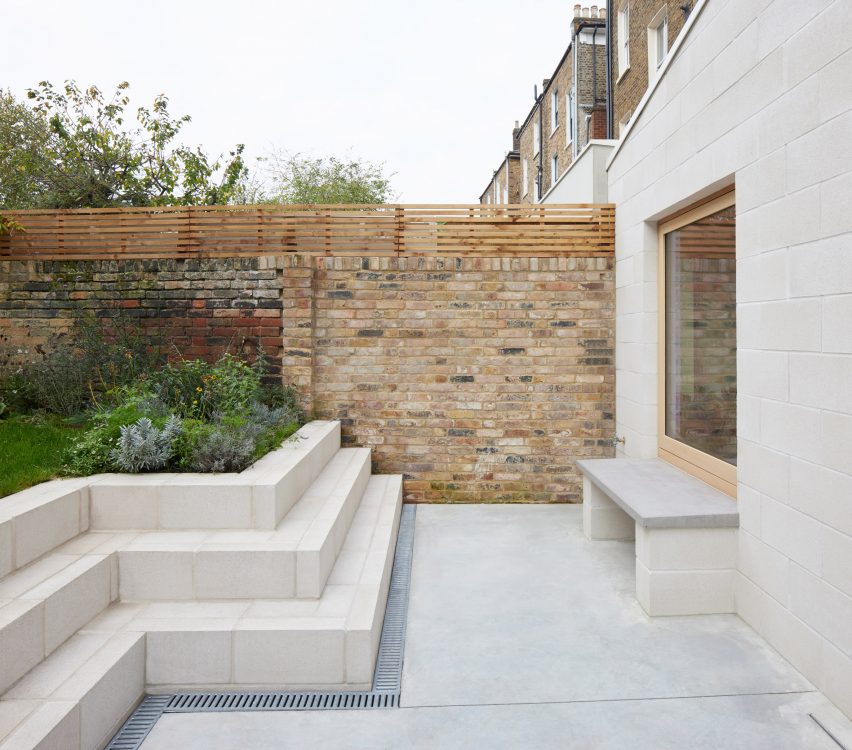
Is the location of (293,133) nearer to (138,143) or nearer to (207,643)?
(138,143)

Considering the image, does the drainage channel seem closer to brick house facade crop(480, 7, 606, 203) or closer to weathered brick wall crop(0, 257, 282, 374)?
weathered brick wall crop(0, 257, 282, 374)

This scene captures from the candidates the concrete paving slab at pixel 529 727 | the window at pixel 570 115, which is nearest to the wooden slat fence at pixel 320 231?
the concrete paving slab at pixel 529 727

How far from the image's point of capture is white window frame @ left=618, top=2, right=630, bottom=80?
11.7 metres

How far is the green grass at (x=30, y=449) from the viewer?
3438 mm

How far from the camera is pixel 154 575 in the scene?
10.1 ft

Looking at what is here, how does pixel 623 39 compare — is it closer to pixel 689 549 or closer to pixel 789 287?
pixel 789 287

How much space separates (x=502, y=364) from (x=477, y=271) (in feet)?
3.08

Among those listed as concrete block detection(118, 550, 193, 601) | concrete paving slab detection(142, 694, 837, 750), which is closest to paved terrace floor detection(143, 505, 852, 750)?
concrete paving slab detection(142, 694, 837, 750)

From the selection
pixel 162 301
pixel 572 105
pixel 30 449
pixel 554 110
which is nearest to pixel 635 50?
pixel 572 105

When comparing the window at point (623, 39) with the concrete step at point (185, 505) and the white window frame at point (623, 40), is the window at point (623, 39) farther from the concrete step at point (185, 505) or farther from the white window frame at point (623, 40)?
the concrete step at point (185, 505)

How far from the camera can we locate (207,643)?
274 centimetres

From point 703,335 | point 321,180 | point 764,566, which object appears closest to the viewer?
point 764,566

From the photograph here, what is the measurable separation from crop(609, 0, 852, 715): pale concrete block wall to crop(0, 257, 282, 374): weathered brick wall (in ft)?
12.8

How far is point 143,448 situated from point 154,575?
0.93 metres
